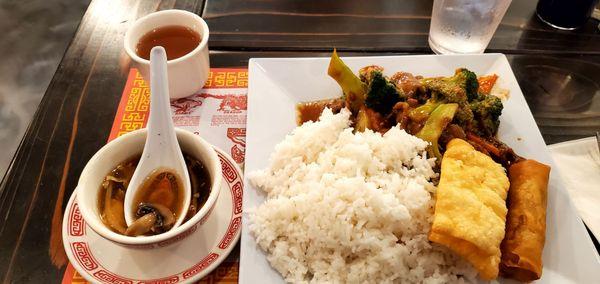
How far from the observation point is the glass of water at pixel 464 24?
2717mm

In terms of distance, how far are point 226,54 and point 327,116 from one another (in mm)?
998

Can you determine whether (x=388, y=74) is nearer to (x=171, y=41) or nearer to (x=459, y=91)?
(x=459, y=91)

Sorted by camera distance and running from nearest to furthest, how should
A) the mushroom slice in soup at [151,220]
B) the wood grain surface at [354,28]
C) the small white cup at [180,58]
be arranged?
1. the mushroom slice in soup at [151,220]
2. the small white cup at [180,58]
3. the wood grain surface at [354,28]

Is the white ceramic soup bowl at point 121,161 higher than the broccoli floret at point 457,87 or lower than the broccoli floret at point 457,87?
lower

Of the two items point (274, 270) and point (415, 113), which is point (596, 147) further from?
point (274, 270)

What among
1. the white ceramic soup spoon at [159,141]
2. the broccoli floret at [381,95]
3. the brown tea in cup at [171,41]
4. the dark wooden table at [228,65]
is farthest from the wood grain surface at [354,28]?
the white ceramic soup spoon at [159,141]

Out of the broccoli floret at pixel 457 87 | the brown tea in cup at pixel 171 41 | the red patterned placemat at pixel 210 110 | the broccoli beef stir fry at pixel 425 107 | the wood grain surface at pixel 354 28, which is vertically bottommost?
the red patterned placemat at pixel 210 110

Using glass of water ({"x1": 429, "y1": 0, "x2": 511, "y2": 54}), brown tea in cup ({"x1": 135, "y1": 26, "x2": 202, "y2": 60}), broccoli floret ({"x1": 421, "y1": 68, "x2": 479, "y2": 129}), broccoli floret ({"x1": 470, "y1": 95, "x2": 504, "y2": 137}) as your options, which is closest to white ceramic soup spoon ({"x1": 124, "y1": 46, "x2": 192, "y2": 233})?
brown tea in cup ({"x1": 135, "y1": 26, "x2": 202, "y2": 60})

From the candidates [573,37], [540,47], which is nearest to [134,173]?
[540,47]

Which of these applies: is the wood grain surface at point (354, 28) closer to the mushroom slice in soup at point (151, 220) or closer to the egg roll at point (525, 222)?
the egg roll at point (525, 222)

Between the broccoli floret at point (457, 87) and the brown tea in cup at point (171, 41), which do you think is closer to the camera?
the broccoli floret at point (457, 87)

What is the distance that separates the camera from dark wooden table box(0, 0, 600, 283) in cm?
205

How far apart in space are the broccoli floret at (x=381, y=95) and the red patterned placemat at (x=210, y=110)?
0.69 metres

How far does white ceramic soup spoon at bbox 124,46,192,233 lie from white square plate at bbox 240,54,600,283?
31cm
